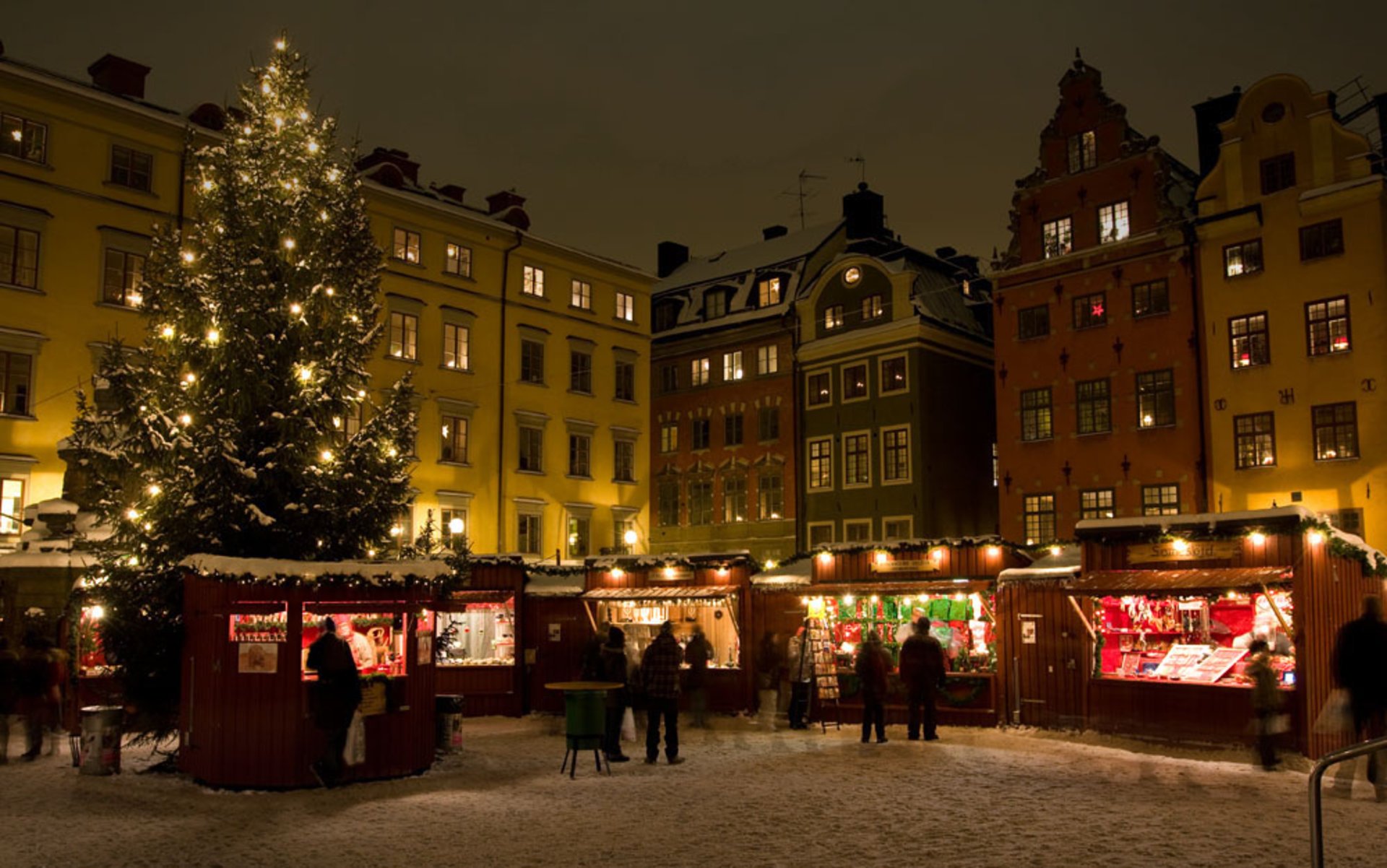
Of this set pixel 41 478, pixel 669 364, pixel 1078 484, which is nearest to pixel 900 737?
pixel 1078 484

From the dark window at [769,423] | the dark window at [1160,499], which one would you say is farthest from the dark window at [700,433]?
the dark window at [1160,499]

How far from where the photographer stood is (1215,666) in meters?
16.9

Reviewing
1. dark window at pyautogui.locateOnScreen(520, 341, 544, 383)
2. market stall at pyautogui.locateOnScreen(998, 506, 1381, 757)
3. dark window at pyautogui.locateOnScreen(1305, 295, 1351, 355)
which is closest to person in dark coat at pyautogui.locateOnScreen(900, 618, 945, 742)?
market stall at pyautogui.locateOnScreen(998, 506, 1381, 757)

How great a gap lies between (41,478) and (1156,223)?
1117 inches

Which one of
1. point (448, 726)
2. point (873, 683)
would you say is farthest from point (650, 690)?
point (873, 683)

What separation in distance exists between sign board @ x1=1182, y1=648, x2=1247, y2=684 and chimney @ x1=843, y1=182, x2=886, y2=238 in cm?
2926

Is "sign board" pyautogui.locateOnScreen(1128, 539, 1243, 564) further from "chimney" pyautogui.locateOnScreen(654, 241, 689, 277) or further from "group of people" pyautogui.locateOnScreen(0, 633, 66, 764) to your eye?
"chimney" pyautogui.locateOnScreen(654, 241, 689, 277)

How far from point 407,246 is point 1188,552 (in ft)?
84.3

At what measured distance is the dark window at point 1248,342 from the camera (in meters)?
28.9

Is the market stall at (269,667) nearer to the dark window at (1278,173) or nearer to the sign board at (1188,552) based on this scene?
the sign board at (1188,552)

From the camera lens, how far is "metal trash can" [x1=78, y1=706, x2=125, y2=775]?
1487 centimetres

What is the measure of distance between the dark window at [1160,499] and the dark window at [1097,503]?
814 mm

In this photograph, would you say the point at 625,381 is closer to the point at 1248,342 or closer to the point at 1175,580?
the point at 1248,342

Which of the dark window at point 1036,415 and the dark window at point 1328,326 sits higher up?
the dark window at point 1328,326
